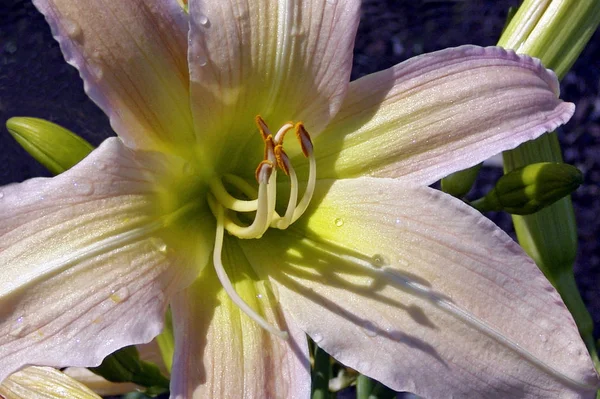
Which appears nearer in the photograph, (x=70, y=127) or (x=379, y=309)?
(x=379, y=309)

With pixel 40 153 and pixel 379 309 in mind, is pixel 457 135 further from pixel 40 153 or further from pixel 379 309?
pixel 40 153

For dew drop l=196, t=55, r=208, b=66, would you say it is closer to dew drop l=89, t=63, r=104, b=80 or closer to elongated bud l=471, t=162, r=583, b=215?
dew drop l=89, t=63, r=104, b=80

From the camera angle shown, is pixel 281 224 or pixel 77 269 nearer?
pixel 77 269

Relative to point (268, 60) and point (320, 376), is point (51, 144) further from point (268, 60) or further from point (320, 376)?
point (320, 376)

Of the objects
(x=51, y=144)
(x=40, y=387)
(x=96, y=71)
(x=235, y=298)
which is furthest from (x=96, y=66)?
(x=40, y=387)

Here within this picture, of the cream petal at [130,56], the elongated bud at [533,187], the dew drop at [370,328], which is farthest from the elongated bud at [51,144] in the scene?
the elongated bud at [533,187]

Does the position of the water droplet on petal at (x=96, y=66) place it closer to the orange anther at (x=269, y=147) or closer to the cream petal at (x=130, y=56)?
the cream petal at (x=130, y=56)

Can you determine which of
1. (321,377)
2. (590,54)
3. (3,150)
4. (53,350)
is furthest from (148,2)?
(590,54)

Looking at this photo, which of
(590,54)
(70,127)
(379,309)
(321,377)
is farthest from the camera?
(590,54)
